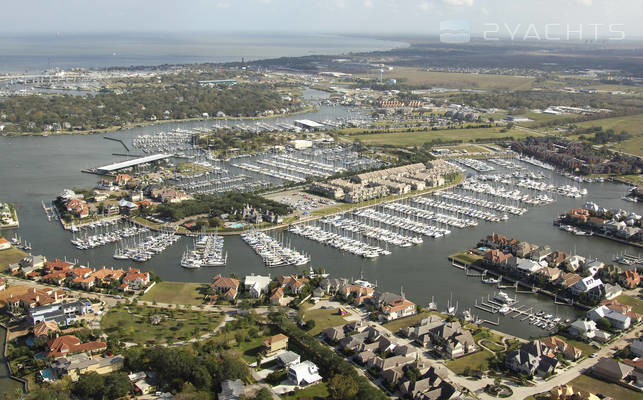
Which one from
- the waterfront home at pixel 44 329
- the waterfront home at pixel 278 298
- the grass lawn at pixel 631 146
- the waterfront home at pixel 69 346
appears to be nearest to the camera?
the waterfront home at pixel 69 346

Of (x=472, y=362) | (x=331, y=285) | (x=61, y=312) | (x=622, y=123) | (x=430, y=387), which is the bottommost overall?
(x=472, y=362)

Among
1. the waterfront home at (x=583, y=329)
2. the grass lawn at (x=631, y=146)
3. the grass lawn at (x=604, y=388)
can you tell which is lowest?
the grass lawn at (x=604, y=388)

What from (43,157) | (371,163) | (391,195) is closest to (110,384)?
(391,195)

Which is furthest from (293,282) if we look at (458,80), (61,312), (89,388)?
(458,80)

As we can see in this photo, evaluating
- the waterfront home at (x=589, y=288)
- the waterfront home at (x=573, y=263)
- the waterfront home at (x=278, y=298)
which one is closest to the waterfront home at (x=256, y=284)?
the waterfront home at (x=278, y=298)

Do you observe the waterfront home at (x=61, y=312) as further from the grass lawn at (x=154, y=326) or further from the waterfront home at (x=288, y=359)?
the waterfront home at (x=288, y=359)

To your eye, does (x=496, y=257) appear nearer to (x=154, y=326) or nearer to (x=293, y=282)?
(x=293, y=282)

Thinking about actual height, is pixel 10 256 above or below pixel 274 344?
above
